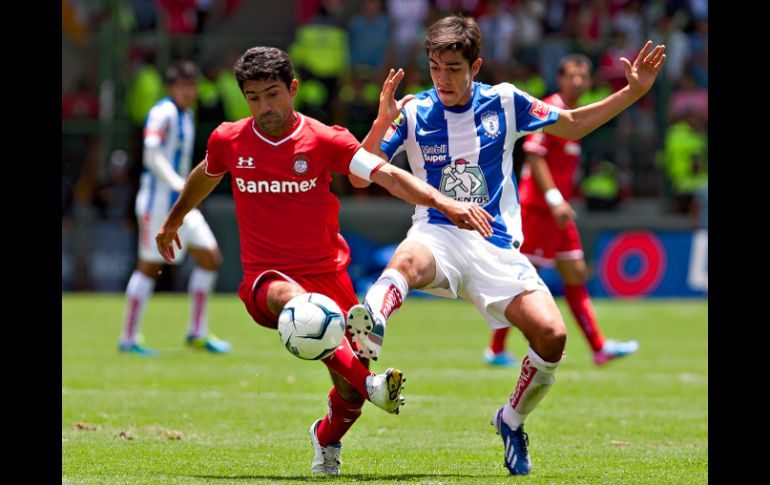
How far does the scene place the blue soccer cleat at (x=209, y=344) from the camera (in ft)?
45.1

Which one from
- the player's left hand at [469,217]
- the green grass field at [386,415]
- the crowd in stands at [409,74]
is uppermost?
the crowd in stands at [409,74]

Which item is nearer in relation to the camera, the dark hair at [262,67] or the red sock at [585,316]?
the dark hair at [262,67]

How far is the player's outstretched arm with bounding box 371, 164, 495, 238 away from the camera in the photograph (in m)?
6.44

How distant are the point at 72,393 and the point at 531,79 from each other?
44.4 feet

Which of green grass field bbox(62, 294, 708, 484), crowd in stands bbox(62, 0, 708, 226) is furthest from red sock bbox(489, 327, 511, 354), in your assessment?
crowd in stands bbox(62, 0, 708, 226)

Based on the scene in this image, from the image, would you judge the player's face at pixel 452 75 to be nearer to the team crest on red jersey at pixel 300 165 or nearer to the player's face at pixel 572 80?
the team crest on red jersey at pixel 300 165

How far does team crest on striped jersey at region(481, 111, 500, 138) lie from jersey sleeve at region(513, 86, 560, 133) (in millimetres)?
122

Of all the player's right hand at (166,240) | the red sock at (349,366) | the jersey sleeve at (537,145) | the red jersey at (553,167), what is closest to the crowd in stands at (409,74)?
the red jersey at (553,167)

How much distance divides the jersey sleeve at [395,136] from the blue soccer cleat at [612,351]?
5.40 metres

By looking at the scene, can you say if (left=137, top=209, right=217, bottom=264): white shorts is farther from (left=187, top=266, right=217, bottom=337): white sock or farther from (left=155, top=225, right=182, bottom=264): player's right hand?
(left=155, top=225, right=182, bottom=264): player's right hand
